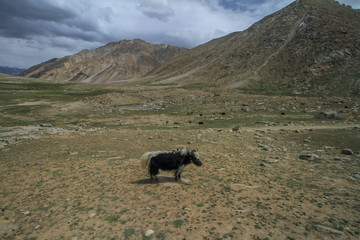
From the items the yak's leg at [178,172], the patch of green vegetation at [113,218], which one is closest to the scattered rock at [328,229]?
the yak's leg at [178,172]

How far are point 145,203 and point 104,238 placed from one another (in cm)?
197

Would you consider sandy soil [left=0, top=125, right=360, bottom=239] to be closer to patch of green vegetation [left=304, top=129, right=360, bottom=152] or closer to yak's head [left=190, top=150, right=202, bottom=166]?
yak's head [left=190, top=150, right=202, bottom=166]

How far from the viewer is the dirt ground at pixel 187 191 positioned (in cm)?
610

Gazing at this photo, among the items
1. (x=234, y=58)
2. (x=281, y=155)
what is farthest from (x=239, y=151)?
(x=234, y=58)

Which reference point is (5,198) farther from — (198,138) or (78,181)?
(198,138)

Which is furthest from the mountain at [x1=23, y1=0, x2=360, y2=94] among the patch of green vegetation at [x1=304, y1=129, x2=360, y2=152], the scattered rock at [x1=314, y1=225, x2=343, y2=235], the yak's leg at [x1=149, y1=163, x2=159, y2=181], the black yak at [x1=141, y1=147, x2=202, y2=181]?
the yak's leg at [x1=149, y1=163, x2=159, y2=181]

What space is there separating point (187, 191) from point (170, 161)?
1691mm

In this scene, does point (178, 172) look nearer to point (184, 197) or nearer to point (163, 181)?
point (163, 181)

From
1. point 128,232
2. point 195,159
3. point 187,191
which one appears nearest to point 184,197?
point 187,191

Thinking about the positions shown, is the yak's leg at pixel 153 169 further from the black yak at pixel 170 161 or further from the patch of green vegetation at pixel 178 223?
the patch of green vegetation at pixel 178 223

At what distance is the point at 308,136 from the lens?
1809 centimetres

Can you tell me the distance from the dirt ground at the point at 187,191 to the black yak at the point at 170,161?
577mm

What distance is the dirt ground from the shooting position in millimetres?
6098

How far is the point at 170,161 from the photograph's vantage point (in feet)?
30.8
